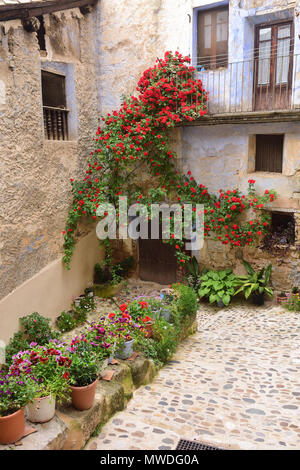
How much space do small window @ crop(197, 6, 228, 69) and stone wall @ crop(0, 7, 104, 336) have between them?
257 cm

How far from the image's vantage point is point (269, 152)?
8.95 m

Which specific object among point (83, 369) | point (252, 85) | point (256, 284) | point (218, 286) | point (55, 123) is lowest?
point (218, 286)

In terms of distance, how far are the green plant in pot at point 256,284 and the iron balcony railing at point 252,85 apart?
11.4ft

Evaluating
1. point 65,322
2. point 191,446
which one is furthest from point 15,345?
point 191,446

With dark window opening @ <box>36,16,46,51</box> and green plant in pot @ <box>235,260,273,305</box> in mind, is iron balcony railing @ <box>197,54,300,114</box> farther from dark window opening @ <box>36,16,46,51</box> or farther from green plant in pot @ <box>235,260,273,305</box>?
green plant in pot @ <box>235,260,273,305</box>

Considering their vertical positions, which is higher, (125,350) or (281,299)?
(125,350)

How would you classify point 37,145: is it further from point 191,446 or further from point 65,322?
point 191,446

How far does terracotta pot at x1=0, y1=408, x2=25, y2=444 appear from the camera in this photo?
3247mm

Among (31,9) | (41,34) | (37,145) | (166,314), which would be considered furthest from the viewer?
(41,34)

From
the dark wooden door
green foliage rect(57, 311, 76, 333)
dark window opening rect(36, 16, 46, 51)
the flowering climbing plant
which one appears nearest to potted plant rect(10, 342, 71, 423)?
green foliage rect(57, 311, 76, 333)

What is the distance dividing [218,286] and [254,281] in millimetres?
796

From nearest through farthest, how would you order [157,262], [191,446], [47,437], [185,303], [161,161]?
[47,437] → [191,446] → [185,303] → [161,161] → [157,262]

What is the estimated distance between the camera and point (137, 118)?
9.21 m

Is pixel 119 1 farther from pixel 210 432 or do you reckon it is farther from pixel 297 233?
pixel 210 432
